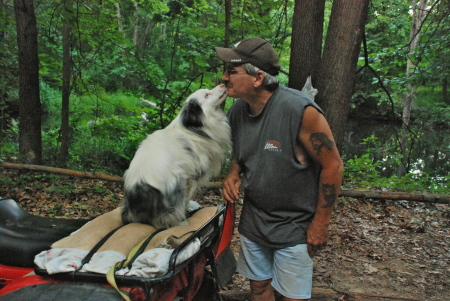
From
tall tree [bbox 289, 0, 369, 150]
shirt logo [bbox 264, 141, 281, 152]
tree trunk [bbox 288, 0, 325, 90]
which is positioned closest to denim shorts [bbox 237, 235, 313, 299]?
shirt logo [bbox 264, 141, 281, 152]

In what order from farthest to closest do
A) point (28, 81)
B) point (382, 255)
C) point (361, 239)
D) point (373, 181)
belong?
1. point (373, 181)
2. point (28, 81)
3. point (361, 239)
4. point (382, 255)

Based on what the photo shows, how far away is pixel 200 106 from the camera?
3.33 metres

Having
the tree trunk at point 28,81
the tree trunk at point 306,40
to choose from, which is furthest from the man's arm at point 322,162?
the tree trunk at point 28,81

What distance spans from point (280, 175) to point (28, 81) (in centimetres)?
590

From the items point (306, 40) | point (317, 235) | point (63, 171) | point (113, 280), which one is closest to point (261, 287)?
point (317, 235)

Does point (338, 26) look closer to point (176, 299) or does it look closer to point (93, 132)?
point (176, 299)

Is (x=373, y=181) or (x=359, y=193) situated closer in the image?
(x=359, y=193)

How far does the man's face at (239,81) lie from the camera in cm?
224

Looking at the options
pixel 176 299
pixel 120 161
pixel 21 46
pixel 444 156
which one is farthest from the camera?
pixel 444 156

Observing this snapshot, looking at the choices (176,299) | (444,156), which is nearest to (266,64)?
(176,299)

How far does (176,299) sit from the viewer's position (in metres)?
2.05

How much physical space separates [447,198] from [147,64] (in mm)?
5844

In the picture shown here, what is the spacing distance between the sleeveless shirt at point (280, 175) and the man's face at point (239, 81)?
0.16 meters

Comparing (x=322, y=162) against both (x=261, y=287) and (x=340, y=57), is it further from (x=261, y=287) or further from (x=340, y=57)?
(x=340, y=57)
